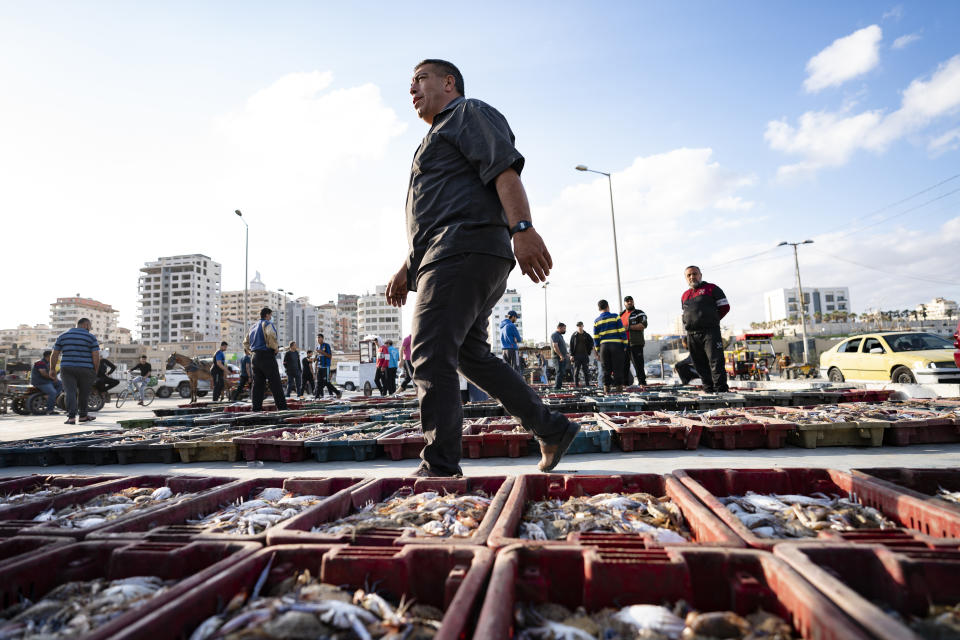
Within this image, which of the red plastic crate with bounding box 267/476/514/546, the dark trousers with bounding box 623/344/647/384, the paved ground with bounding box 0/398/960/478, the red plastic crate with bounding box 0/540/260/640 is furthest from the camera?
the dark trousers with bounding box 623/344/647/384

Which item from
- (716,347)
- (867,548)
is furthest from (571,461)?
(716,347)

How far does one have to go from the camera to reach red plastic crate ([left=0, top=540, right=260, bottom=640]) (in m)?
1.31

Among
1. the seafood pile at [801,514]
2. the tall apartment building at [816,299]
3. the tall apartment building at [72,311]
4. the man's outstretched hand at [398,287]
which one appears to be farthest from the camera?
the tall apartment building at [72,311]

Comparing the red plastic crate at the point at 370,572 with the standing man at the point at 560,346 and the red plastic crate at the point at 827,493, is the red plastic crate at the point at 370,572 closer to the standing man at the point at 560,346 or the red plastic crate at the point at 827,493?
the red plastic crate at the point at 827,493

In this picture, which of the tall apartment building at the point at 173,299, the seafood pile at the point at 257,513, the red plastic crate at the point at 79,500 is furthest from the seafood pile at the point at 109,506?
the tall apartment building at the point at 173,299

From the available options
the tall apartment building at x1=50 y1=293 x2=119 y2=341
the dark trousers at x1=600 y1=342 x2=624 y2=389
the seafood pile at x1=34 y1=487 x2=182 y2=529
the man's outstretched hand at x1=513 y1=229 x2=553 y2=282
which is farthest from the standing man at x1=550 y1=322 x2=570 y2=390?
the tall apartment building at x1=50 y1=293 x2=119 y2=341

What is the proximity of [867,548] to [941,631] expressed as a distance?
22 cm

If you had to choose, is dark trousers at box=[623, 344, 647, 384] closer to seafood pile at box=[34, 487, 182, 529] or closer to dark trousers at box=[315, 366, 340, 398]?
seafood pile at box=[34, 487, 182, 529]

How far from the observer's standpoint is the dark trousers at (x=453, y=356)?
2482 mm

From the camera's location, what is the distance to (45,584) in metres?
1.37

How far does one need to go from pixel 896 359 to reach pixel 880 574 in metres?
13.6

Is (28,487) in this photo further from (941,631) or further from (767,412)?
(767,412)

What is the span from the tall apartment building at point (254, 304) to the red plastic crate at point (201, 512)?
147 meters

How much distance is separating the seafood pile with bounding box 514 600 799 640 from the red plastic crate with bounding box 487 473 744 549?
18 centimetres
